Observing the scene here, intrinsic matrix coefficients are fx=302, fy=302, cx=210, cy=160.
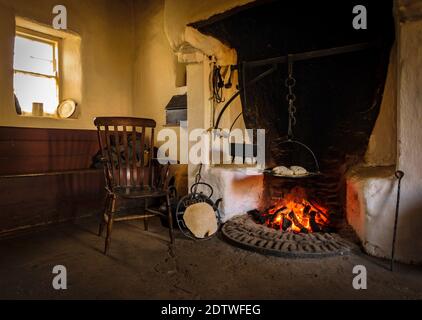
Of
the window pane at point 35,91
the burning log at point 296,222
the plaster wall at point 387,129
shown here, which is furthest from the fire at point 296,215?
the window pane at point 35,91

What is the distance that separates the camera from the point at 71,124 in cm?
401

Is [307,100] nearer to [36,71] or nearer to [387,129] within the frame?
[387,129]

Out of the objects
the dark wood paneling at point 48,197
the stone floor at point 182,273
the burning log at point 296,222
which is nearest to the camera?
the stone floor at point 182,273

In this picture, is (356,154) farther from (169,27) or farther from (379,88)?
(169,27)

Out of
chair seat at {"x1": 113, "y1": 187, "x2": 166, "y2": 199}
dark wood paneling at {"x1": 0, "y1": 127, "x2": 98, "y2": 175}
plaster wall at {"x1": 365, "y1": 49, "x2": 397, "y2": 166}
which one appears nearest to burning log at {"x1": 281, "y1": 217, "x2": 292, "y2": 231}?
plaster wall at {"x1": 365, "y1": 49, "x2": 397, "y2": 166}

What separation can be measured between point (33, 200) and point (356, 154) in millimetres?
2906

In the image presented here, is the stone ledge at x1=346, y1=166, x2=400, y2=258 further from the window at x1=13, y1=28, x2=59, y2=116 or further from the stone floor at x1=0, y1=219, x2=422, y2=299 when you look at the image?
the window at x1=13, y1=28, x2=59, y2=116

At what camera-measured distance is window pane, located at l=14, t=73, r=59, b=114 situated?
3.83m

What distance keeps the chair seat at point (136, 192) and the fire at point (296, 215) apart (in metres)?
1.02

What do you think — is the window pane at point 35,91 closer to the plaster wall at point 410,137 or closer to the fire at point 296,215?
the fire at point 296,215

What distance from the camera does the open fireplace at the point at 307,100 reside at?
2.33 meters

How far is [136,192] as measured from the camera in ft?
7.84

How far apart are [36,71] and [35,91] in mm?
262

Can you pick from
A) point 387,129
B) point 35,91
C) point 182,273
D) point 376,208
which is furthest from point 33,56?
point 376,208
